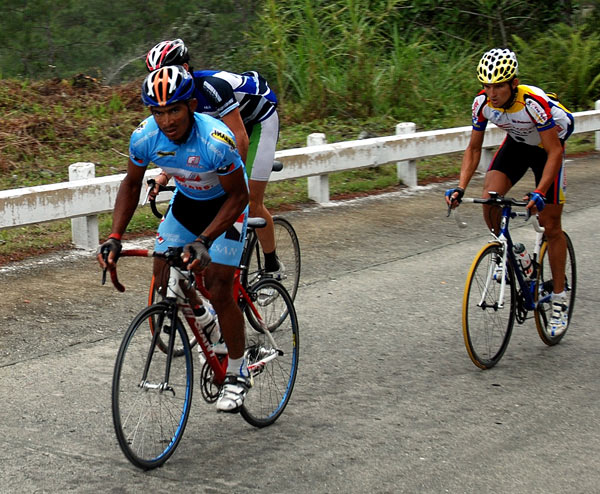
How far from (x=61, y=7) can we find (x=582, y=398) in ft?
43.5

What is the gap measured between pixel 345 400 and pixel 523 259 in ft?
5.95

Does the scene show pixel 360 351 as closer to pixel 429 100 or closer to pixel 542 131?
pixel 542 131

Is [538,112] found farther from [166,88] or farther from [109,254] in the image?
[109,254]

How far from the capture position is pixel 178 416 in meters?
5.03

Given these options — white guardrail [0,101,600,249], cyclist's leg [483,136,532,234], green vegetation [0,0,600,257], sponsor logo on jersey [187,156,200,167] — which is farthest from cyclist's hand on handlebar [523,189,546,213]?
green vegetation [0,0,600,257]

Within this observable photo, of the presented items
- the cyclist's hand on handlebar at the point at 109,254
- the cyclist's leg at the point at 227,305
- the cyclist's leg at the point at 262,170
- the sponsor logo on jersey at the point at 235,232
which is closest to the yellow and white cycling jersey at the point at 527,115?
the cyclist's leg at the point at 262,170

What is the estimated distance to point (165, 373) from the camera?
190 inches

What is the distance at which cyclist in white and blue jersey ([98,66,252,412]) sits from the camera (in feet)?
15.5

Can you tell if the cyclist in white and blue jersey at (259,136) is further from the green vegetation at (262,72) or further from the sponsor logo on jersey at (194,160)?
the green vegetation at (262,72)

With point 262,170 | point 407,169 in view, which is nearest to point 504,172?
point 262,170

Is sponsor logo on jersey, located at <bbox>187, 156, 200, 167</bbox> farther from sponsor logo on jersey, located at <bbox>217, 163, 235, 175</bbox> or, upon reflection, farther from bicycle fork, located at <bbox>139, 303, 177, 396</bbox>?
bicycle fork, located at <bbox>139, 303, 177, 396</bbox>

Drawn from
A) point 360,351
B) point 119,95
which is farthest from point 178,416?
point 119,95

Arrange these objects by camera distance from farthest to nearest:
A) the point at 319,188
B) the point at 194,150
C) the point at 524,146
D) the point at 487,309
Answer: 1. the point at 319,188
2. the point at 524,146
3. the point at 487,309
4. the point at 194,150

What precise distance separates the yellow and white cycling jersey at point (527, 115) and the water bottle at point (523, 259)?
2.73 ft
